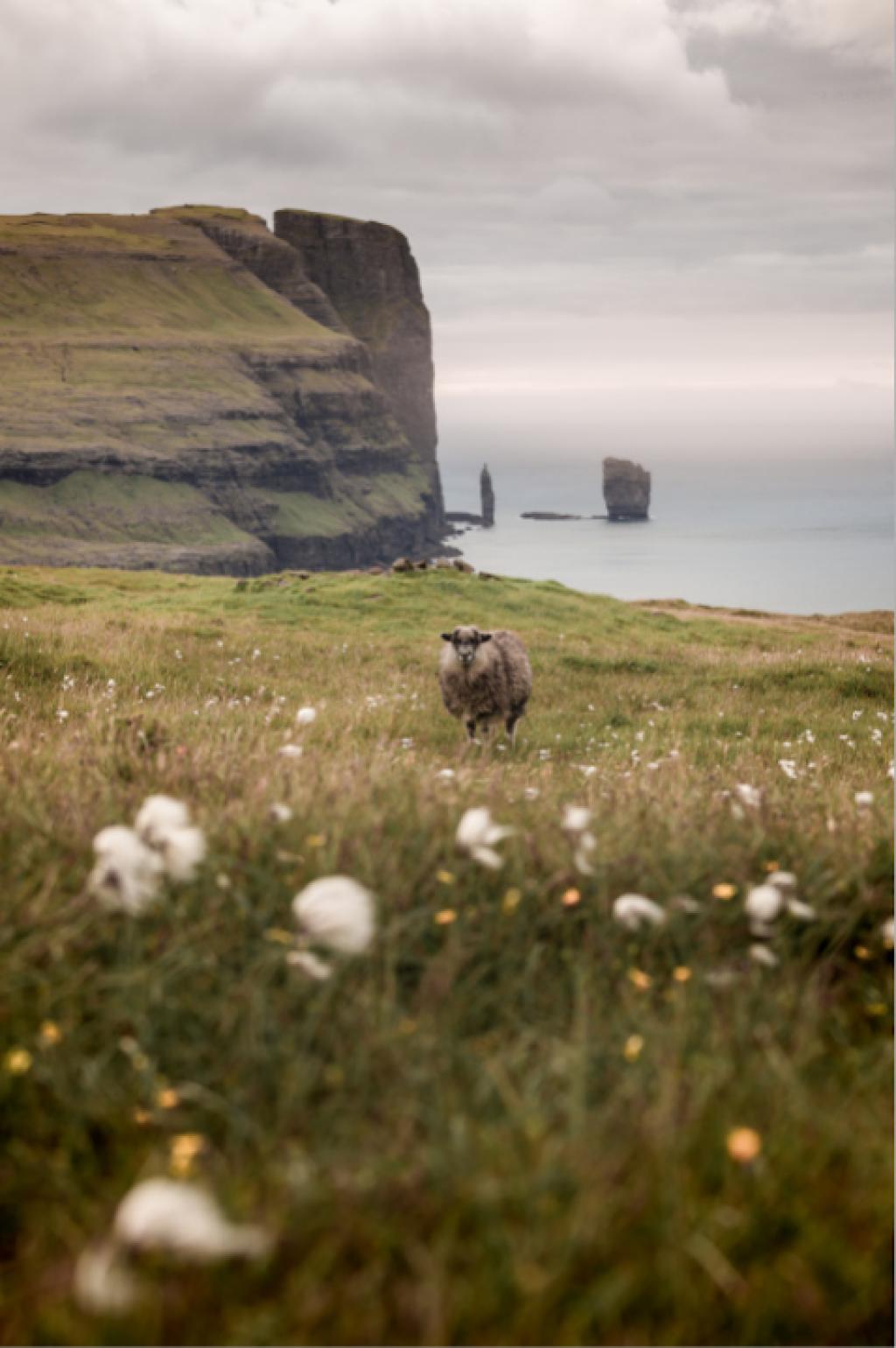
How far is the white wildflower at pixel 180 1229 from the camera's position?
1983 mm

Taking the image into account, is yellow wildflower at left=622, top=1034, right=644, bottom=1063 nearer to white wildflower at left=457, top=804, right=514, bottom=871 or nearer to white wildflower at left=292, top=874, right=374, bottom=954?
white wildflower at left=292, top=874, right=374, bottom=954

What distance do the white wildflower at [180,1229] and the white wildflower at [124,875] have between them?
145 cm

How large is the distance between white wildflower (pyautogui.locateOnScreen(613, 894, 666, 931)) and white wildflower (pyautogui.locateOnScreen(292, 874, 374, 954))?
3.40ft

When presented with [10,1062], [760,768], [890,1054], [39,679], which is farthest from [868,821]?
[39,679]

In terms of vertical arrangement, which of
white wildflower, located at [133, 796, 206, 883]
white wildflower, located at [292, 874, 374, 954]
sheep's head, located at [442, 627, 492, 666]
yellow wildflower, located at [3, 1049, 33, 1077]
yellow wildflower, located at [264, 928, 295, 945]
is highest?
sheep's head, located at [442, 627, 492, 666]

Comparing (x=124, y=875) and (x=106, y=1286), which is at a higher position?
(x=124, y=875)

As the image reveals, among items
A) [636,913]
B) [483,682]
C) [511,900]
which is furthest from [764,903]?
[483,682]

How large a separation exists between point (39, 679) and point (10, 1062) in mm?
13026

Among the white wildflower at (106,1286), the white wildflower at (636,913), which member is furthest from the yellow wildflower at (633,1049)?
the white wildflower at (106,1286)

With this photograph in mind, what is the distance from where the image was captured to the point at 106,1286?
1.93m

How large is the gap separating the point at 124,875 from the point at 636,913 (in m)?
1.99

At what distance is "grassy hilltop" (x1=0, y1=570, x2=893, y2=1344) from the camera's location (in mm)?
2066

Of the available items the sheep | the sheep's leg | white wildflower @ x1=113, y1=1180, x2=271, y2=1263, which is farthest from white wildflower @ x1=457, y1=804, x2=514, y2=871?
the sheep's leg

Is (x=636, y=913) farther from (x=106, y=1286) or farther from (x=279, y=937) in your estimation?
(x=106, y=1286)
